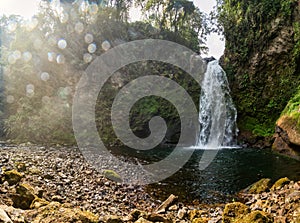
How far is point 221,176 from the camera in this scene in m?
9.62

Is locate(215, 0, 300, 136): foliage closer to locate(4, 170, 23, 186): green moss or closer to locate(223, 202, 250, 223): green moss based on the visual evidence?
locate(223, 202, 250, 223): green moss

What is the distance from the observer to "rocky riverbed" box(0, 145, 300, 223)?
4.05 metres

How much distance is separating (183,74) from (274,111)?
972cm

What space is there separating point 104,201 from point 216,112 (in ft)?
54.5

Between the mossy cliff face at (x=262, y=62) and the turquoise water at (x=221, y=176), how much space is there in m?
6.54

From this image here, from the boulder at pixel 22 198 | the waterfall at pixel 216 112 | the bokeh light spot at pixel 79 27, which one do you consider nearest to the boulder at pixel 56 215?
the boulder at pixel 22 198

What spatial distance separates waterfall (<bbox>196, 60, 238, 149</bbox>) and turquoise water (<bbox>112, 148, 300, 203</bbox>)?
6.33 metres

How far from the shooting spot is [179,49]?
28.3m

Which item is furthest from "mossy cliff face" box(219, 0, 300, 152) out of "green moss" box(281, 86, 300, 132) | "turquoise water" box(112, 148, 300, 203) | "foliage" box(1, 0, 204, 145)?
"turquoise water" box(112, 148, 300, 203)

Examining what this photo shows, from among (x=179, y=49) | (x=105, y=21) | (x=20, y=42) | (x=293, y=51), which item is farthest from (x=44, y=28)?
(x=293, y=51)

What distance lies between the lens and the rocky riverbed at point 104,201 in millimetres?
4053

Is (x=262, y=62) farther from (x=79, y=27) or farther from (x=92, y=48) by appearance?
(x=79, y=27)

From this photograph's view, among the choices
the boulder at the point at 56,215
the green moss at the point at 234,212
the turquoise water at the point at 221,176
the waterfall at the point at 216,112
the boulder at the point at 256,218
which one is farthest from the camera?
the waterfall at the point at 216,112

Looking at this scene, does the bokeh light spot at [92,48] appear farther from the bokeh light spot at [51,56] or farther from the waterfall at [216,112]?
→ the waterfall at [216,112]
